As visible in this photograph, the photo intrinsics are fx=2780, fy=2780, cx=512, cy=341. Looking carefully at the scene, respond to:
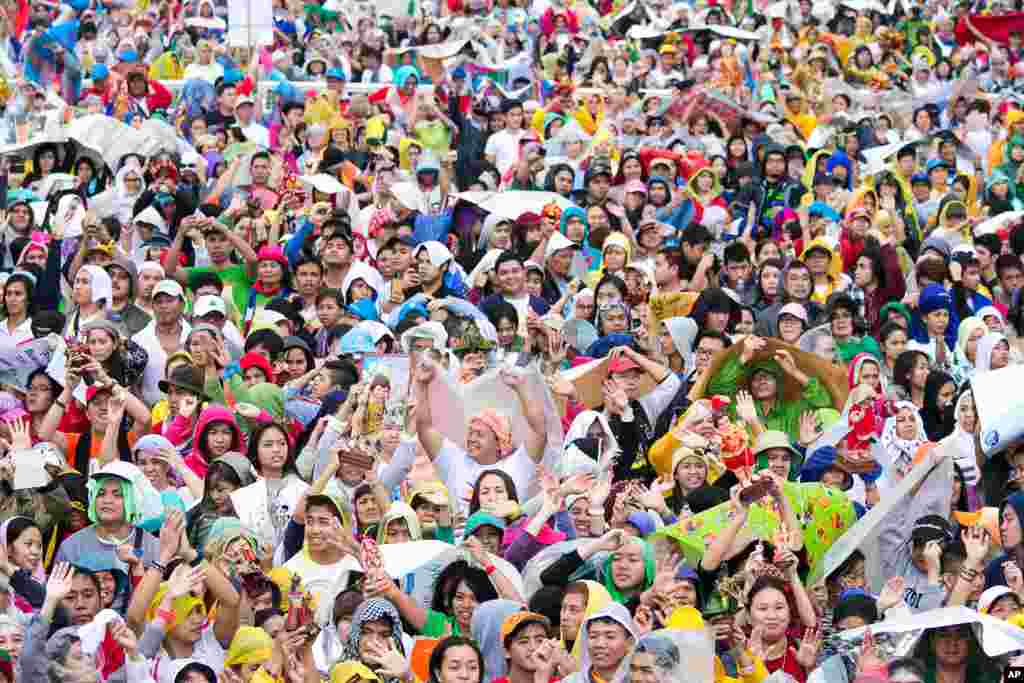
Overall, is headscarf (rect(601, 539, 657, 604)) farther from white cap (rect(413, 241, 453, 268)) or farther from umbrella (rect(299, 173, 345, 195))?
umbrella (rect(299, 173, 345, 195))

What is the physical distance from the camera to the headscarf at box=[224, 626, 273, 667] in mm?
10109

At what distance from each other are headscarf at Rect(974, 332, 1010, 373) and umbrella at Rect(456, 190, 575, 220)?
3.64 m

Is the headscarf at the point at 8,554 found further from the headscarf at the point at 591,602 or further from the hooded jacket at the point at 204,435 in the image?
the headscarf at the point at 591,602

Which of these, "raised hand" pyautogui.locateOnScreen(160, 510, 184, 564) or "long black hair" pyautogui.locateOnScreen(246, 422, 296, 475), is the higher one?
"raised hand" pyautogui.locateOnScreen(160, 510, 184, 564)

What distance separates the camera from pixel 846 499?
11.6 metres

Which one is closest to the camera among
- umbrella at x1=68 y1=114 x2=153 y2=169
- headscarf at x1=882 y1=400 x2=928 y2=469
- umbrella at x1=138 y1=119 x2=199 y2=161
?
headscarf at x1=882 y1=400 x2=928 y2=469

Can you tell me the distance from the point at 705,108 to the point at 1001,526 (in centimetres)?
1020

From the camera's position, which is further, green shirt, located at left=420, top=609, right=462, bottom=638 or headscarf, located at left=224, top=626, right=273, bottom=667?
green shirt, located at left=420, top=609, right=462, bottom=638

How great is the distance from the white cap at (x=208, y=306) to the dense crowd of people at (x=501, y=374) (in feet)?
0.12

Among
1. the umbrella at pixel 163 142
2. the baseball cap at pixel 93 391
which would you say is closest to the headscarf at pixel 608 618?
the baseball cap at pixel 93 391

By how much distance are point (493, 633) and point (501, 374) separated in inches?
106

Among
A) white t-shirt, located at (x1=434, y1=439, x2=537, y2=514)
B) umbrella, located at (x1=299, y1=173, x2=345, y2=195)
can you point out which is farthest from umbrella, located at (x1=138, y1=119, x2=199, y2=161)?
white t-shirt, located at (x1=434, y1=439, x2=537, y2=514)

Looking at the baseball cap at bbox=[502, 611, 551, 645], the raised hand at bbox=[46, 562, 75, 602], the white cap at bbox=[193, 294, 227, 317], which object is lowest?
the white cap at bbox=[193, 294, 227, 317]

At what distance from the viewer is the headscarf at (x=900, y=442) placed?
12416 mm
